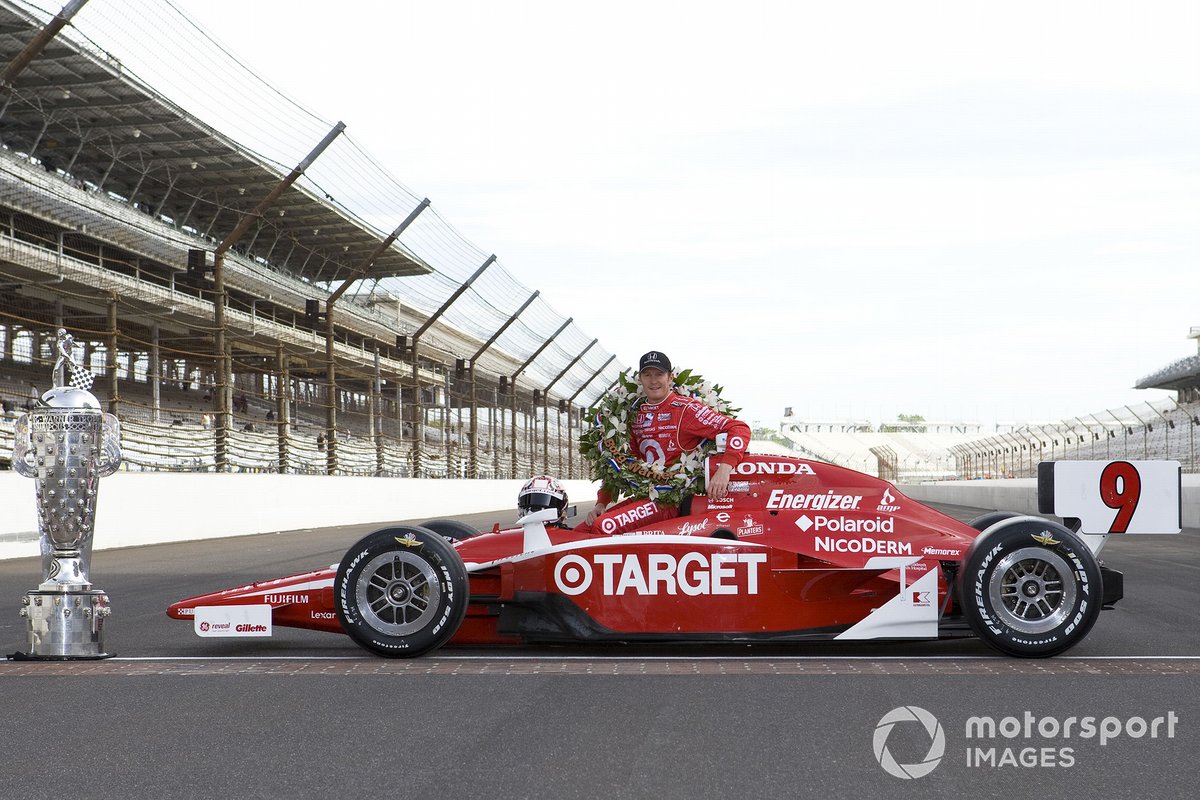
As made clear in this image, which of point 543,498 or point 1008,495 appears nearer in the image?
point 543,498

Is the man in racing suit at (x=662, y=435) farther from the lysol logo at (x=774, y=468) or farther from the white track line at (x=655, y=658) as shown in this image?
the white track line at (x=655, y=658)

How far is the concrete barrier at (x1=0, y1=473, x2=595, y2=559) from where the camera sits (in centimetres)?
1345

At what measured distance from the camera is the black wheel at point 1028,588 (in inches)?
225

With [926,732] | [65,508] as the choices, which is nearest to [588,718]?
[926,732]

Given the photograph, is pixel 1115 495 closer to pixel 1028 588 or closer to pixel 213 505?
pixel 1028 588

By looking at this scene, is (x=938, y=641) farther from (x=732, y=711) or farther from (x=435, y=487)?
(x=435, y=487)

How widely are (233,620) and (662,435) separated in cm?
239

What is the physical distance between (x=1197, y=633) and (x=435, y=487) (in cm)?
2252

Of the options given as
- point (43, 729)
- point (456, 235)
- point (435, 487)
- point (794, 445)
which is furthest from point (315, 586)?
point (794, 445)

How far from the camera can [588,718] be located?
14.6 feet

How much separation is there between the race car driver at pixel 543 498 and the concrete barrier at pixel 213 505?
28.0ft

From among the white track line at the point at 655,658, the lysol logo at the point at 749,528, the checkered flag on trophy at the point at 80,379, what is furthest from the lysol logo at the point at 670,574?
the checkered flag on trophy at the point at 80,379

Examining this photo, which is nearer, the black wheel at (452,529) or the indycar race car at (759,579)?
the indycar race car at (759,579)

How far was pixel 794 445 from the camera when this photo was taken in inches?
4026
